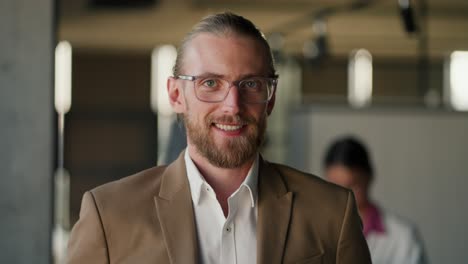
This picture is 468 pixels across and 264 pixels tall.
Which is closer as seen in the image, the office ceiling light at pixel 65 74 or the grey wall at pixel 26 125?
the grey wall at pixel 26 125

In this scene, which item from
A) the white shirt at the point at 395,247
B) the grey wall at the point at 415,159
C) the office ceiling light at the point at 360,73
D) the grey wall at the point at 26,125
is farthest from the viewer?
the office ceiling light at the point at 360,73

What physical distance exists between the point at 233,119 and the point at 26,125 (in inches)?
39.4

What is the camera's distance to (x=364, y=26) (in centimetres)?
1370

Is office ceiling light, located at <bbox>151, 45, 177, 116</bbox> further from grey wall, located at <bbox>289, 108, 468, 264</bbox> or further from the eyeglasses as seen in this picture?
the eyeglasses

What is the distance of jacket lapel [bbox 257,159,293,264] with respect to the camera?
79.4 inches

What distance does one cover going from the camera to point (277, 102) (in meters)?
9.16

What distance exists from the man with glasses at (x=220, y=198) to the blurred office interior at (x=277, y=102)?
739 millimetres

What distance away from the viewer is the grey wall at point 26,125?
2750 millimetres

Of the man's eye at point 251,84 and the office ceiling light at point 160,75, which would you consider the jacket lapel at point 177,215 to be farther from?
the office ceiling light at point 160,75

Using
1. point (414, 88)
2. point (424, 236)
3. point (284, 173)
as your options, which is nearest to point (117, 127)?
point (414, 88)

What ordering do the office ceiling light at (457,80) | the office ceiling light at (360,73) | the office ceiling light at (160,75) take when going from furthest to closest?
1. the office ceiling light at (360,73)
2. the office ceiling light at (160,75)
3. the office ceiling light at (457,80)

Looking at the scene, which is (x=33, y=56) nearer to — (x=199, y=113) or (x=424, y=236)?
(x=199, y=113)

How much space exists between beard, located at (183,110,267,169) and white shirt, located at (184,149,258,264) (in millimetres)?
72

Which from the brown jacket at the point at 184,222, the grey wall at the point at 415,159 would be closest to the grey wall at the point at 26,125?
the brown jacket at the point at 184,222
